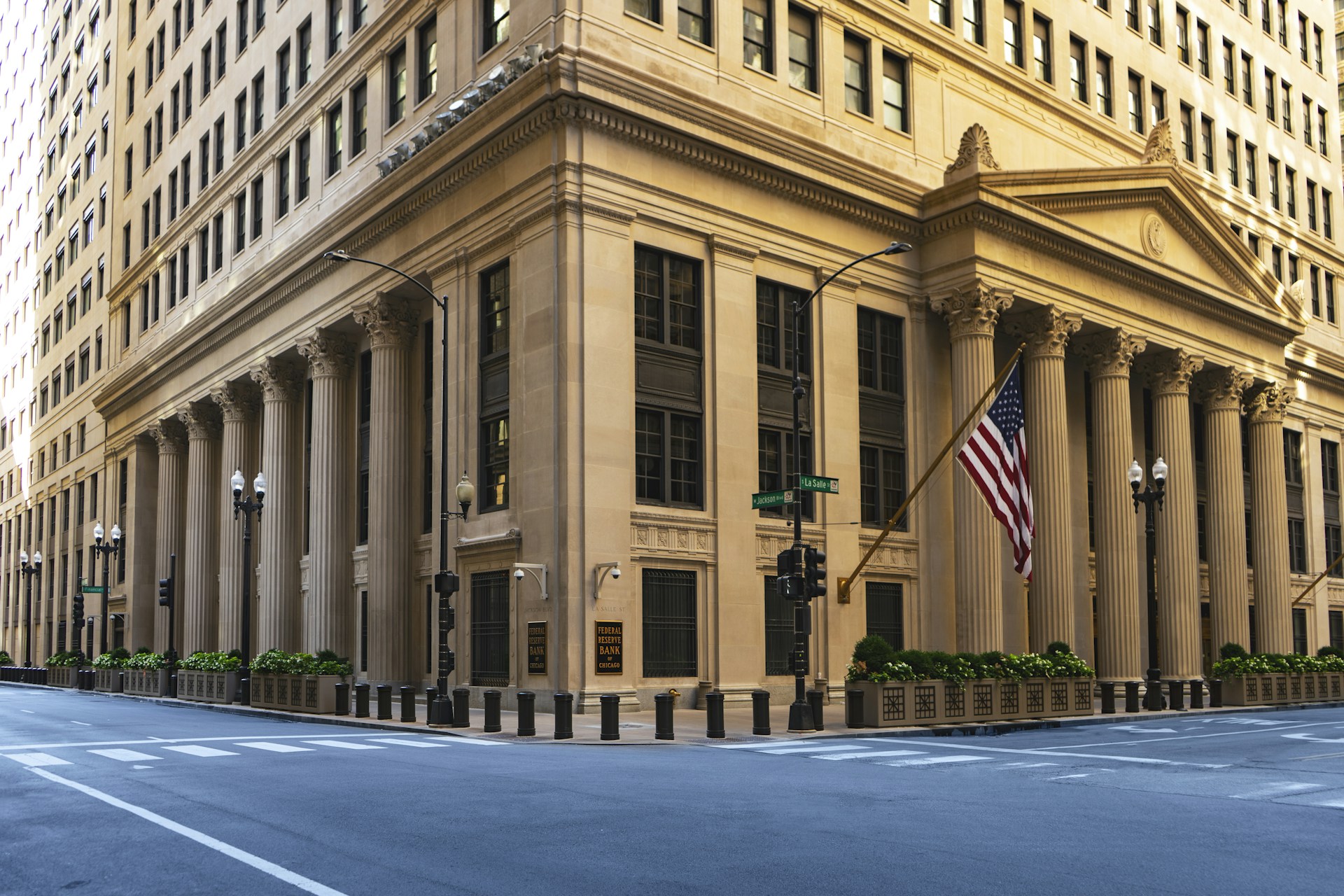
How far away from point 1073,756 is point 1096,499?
24502 millimetres

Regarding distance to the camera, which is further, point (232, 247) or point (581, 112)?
point (232, 247)

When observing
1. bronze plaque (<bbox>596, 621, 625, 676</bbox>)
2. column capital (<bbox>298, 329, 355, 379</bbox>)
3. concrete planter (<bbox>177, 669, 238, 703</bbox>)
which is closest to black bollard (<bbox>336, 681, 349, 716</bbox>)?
bronze plaque (<bbox>596, 621, 625, 676</bbox>)

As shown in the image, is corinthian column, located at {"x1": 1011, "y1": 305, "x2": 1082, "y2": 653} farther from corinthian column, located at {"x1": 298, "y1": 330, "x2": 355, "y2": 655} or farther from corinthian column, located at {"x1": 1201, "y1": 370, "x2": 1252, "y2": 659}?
corinthian column, located at {"x1": 298, "y1": 330, "x2": 355, "y2": 655}

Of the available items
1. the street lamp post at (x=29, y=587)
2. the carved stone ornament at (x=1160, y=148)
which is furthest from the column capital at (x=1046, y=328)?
the street lamp post at (x=29, y=587)

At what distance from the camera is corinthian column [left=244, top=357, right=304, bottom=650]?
46812 millimetres

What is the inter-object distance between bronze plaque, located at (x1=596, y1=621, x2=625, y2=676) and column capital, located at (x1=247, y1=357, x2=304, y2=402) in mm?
22410

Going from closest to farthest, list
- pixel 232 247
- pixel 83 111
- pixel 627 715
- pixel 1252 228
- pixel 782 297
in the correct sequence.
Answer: pixel 627 715 < pixel 782 297 < pixel 232 247 < pixel 1252 228 < pixel 83 111

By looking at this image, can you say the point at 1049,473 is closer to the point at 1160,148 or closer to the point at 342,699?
the point at 1160,148

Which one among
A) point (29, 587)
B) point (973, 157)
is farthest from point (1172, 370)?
point (29, 587)

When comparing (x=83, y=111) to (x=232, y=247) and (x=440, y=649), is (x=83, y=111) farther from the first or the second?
(x=440, y=649)

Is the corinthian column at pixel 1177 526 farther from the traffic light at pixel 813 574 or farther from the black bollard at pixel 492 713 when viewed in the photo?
the black bollard at pixel 492 713

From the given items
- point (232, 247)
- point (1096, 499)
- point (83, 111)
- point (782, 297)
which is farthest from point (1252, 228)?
point (83, 111)

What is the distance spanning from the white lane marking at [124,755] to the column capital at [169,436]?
42.6 meters

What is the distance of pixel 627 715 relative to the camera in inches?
1171
